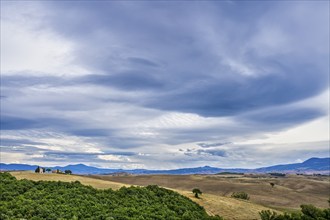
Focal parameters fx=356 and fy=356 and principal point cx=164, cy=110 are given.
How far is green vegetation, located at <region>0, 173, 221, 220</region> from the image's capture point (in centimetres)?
3353

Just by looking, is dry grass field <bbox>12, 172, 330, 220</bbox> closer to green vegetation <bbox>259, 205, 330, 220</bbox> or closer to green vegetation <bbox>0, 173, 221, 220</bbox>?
green vegetation <bbox>259, 205, 330, 220</bbox>

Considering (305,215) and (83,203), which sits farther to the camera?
(305,215)

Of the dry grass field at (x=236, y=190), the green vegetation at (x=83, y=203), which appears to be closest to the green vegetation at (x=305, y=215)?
the dry grass field at (x=236, y=190)

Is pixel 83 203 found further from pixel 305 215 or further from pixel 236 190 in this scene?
pixel 236 190

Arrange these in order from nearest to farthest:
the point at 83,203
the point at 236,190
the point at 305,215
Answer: the point at 83,203 → the point at 305,215 → the point at 236,190

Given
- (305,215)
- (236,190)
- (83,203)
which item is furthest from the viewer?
(236,190)

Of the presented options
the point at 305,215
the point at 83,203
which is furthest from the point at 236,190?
the point at 83,203

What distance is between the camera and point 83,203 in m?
37.8

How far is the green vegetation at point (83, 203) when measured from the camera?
3353 centimetres

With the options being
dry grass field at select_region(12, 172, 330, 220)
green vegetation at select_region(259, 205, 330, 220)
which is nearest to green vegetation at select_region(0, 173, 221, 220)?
dry grass field at select_region(12, 172, 330, 220)

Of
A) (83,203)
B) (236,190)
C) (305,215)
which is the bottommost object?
(236,190)

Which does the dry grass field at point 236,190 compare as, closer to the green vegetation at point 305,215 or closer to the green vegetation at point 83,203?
the green vegetation at point 305,215

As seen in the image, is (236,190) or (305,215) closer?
(305,215)

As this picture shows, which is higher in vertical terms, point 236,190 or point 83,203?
point 83,203
